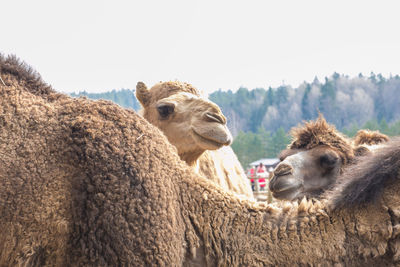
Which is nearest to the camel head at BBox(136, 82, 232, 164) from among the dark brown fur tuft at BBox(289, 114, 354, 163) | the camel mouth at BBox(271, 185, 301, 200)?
the camel mouth at BBox(271, 185, 301, 200)

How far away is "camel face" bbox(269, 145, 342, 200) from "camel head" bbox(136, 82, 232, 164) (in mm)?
644

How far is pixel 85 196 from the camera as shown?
8.08 feet

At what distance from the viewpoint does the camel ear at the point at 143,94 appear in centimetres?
535

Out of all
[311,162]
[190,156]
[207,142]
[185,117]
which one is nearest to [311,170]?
[311,162]

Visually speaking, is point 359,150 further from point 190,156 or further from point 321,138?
point 190,156

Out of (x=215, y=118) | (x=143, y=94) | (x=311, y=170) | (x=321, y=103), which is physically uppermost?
(x=321, y=103)

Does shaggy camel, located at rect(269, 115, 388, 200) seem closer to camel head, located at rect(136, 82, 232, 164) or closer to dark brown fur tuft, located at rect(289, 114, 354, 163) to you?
dark brown fur tuft, located at rect(289, 114, 354, 163)

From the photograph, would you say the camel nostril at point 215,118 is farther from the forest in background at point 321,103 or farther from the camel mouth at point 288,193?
the forest in background at point 321,103

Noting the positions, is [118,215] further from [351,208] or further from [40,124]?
[351,208]

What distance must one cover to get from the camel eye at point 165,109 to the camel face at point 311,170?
1168 millimetres

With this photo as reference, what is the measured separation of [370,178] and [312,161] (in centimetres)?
224

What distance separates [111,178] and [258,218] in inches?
30.2

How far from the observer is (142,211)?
2416mm

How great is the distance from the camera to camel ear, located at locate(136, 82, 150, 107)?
5.35 m
